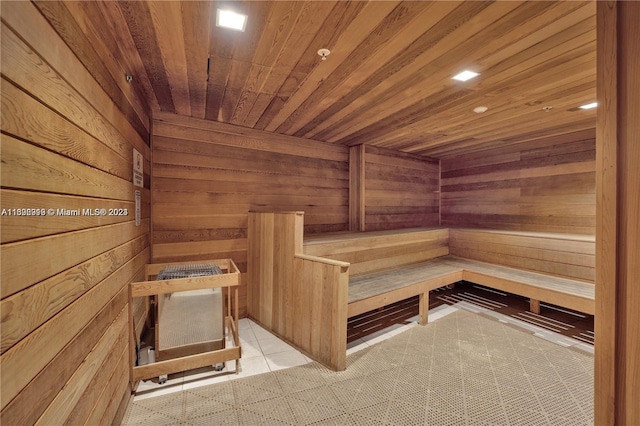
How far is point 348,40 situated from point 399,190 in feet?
11.0

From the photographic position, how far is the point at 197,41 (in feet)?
5.36

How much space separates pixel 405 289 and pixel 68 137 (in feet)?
9.65

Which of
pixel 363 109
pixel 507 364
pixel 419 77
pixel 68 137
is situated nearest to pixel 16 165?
pixel 68 137

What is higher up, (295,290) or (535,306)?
(295,290)

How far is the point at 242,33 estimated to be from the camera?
61.4 inches

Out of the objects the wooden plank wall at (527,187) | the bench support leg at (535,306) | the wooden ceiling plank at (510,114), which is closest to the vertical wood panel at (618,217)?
the wooden ceiling plank at (510,114)

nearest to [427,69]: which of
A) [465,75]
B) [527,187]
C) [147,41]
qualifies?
[465,75]

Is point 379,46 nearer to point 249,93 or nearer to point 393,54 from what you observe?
point 393,54

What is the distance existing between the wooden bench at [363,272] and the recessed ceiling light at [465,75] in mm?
1621

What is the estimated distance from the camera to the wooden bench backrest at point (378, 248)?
311 centimetres

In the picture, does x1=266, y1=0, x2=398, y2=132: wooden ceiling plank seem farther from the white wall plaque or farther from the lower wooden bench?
the lower wooden bench

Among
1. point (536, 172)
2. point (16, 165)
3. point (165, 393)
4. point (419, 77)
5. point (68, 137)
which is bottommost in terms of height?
point (165, 393)

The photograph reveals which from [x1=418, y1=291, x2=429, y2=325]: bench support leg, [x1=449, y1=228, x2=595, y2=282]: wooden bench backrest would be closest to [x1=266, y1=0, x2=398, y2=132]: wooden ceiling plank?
[x1=418, y1=291, x2=429, y2=325]: bench support leg

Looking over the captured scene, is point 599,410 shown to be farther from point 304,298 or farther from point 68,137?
point 68,137
